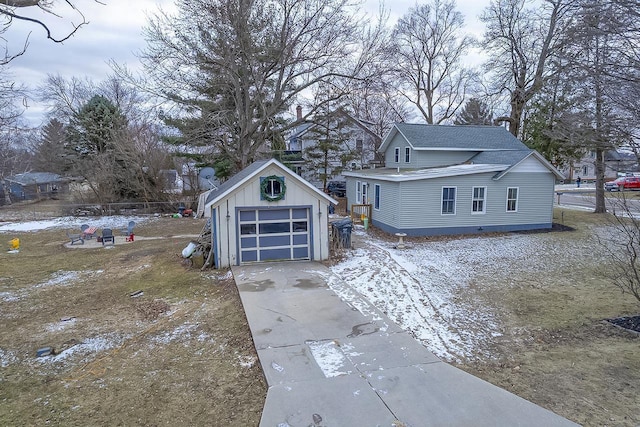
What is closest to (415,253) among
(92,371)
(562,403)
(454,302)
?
(454,302)

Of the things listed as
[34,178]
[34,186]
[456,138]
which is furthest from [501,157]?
[34,178]

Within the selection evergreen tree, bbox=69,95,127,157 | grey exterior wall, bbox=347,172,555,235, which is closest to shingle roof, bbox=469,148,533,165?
grey exterior wall, bbox=347,172,555,235

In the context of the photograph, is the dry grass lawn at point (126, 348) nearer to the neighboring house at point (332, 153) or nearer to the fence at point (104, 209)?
the fence at point (104, 209)

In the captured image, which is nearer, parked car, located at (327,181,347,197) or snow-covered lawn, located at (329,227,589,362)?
snow-covered lawn, located at (329,227,589,362)

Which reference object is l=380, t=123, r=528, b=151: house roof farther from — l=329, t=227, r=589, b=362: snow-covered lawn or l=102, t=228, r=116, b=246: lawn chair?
l=102, t=228, r=116, b=246: lawn chair

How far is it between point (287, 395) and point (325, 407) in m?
0.55

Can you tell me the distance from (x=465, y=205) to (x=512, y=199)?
7.73ft

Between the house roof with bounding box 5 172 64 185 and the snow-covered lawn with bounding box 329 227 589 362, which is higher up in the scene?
the house roof with bounding box 5 172 64 185

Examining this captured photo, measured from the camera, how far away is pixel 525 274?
10.8 m

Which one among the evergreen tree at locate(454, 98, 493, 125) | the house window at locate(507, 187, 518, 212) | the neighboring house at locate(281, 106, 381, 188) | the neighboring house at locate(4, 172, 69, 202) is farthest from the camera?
the evergreen tree at locate(454, 98, 493, 125)

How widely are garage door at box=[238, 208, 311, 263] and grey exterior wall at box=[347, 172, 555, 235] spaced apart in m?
5.50

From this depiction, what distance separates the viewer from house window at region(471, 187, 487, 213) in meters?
16.5

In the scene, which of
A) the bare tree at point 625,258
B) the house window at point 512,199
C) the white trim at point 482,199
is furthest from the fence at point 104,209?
the bare tree at point 625,258

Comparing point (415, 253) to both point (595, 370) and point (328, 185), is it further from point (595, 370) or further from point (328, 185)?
point (328, 185)
